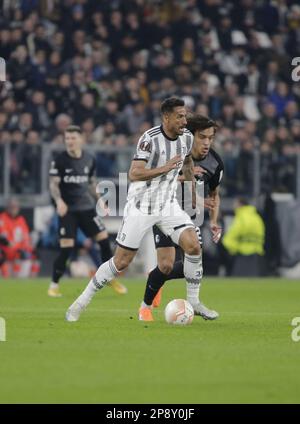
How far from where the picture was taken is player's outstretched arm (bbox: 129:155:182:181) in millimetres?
11359

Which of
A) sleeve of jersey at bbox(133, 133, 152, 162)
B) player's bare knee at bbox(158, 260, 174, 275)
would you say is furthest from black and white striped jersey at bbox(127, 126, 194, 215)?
player's bare knee at bbox(158, 260, 174, 275)

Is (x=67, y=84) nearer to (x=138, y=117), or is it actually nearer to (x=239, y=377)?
(x=138, y=117)

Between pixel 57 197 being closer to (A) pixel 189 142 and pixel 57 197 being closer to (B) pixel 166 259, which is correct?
(B) pixel 166 259

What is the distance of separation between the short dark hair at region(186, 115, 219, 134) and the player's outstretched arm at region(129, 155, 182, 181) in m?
1.24

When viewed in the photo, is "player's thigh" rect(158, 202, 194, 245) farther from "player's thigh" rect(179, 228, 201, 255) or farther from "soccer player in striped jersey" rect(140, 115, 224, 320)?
"soccer player in striped jersey" rect(140, 115, 224, 320)

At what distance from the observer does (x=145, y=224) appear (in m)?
11.8

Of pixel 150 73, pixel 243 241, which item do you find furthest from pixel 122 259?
pixel 150 73

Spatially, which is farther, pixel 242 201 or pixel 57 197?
pixel 242 201

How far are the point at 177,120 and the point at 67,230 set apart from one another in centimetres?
611

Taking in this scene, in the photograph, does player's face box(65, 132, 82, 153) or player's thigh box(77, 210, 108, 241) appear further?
player's thigh box(77, 210, 108, 241)

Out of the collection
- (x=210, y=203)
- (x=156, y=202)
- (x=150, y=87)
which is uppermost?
(x=150, y=87)

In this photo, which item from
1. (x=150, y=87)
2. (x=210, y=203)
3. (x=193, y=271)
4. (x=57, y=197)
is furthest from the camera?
(x=150, y=87)

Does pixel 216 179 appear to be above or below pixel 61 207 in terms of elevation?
below
